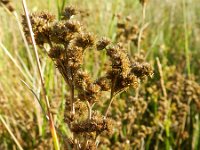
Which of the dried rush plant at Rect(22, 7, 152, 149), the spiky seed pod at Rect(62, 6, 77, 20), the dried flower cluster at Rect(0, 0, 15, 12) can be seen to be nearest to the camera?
the dried rush plant at Rect(22, 7, 152, 149)

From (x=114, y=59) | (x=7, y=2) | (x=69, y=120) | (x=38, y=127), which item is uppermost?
(x=7, y=2)

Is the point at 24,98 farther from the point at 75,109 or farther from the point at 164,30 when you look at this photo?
the point at 164,30

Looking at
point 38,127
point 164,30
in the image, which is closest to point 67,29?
point 38,127

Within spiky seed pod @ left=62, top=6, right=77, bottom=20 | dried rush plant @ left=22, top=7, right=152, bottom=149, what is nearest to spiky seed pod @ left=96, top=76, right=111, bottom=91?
dried rush plant @ left=22, top=7, right=152, bottom=149

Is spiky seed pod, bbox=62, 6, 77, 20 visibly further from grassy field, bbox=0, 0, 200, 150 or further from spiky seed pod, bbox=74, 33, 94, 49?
spiky seed pod, bbox=74, 33, 94, 49

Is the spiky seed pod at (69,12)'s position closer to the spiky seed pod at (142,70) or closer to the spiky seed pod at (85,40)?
the spiky seed pod at (85,40)

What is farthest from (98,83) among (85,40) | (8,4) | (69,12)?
(8,4)

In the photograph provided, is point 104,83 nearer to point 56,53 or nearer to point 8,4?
point 56,53
